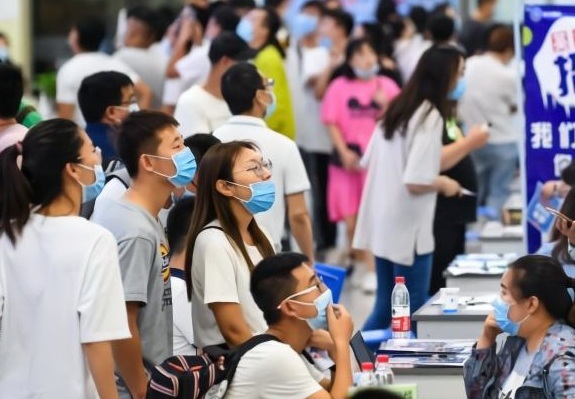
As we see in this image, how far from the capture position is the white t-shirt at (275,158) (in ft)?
19.8

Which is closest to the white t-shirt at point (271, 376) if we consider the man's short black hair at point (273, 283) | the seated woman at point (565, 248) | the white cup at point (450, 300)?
the man's short black hair at point (273, 283)

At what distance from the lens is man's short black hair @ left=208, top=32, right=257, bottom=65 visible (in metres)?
7.20

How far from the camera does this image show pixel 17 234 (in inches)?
153

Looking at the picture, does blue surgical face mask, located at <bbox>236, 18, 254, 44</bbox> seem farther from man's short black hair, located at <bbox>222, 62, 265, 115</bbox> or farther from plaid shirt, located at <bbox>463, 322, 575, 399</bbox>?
plaid shirt, located at <bbox>463, 322, 575, 399</bbox>

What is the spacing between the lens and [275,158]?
602 centimetres

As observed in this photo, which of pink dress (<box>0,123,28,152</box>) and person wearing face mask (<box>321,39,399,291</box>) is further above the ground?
pink dress (<box>0,123,28,152</box>)

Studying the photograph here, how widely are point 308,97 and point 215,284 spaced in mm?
5916

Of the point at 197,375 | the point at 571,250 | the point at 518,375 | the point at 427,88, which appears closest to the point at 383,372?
the point at 518,375

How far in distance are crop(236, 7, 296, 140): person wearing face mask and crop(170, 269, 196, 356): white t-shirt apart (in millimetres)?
2911

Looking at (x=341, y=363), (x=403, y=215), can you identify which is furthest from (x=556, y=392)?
(x=403, y=215)

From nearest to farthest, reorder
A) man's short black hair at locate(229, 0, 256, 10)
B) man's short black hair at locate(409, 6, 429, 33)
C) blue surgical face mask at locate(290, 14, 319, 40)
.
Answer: man's short black hair at locate(229, 0, 256, 10), blue surgical face mask at locate(290, 14, 319, 40), man's short black hair at locate(409, 6, 429, 33)

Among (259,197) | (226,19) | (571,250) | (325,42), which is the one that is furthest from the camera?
(325,42)

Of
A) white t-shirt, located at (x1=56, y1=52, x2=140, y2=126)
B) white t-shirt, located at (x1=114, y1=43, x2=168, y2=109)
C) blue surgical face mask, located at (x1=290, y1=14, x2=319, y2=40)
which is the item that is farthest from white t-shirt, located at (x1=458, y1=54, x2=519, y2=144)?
white t-shirt, located at (x1=56, y1=52, x2=140, y2=126)

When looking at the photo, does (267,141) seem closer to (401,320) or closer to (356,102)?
(401,320)
